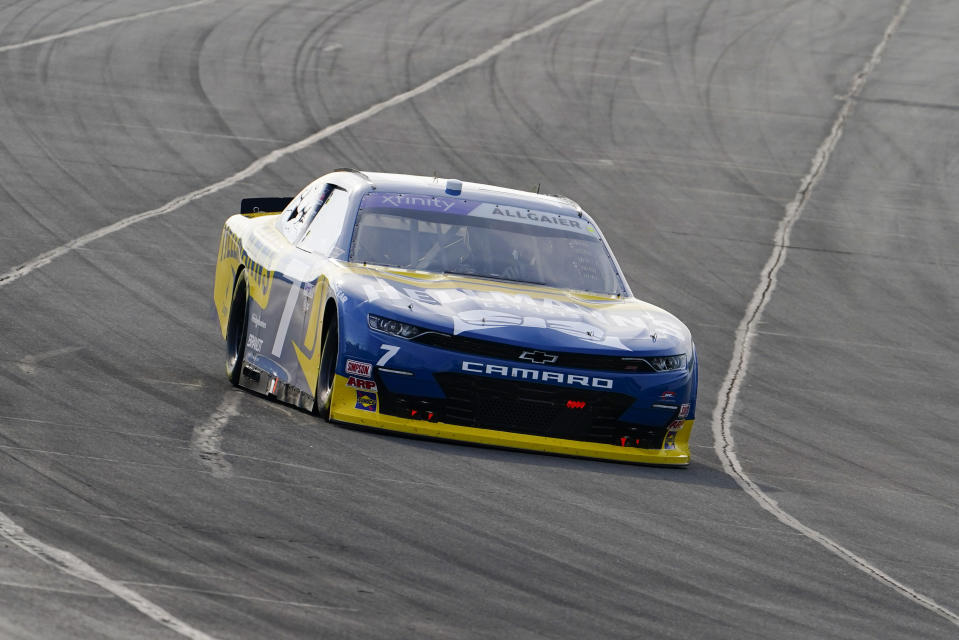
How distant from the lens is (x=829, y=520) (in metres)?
8.89

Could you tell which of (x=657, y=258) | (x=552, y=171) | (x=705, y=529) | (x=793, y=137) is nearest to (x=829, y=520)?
(x=705, y=529)

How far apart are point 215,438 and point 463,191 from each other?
2908 mm

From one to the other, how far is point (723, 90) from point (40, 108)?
11.7 m

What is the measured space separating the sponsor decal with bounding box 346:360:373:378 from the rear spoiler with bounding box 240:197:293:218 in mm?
3415

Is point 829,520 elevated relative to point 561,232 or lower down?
lower down

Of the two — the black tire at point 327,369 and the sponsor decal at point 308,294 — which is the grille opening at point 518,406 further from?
the sponsor decal at point 308,294

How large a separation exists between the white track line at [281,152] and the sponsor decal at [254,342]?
11.4 ft

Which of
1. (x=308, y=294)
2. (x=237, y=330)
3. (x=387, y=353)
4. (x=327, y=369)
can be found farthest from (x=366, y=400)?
(x=237, y=330)

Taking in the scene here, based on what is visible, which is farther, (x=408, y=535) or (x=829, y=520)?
(x=829, y=520)

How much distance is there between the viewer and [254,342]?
11125 mm

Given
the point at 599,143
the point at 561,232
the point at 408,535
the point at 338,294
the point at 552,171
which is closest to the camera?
the point at 408,535

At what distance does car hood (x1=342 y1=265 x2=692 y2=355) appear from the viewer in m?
9.38

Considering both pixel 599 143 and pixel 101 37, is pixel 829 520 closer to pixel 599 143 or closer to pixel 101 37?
pixel 599 143

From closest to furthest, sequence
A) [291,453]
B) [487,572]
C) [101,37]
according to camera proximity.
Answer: [487,572] < [291,453] < [101,37]
